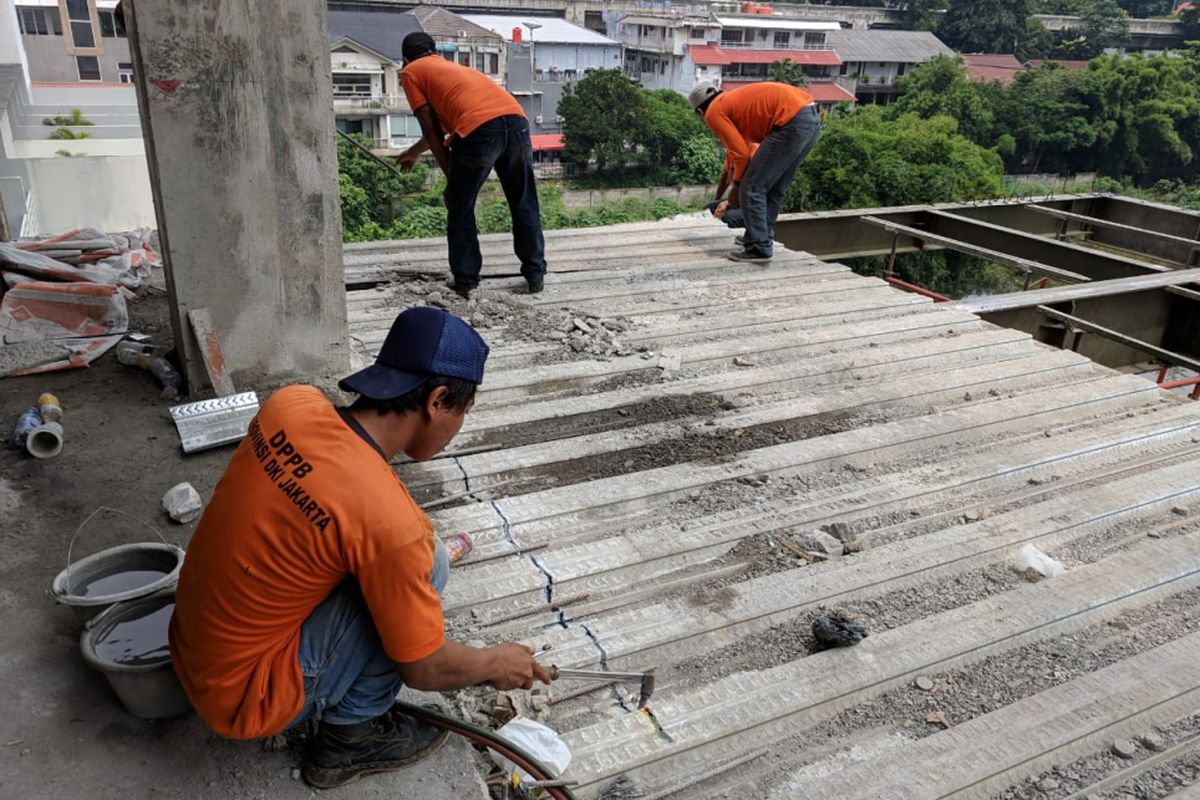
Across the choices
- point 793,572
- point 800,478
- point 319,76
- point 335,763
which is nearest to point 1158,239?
point 800,478

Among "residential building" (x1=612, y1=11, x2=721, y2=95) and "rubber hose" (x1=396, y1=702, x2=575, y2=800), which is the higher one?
"residential building" (x1=612, y1=11, x2=721, y2=95)

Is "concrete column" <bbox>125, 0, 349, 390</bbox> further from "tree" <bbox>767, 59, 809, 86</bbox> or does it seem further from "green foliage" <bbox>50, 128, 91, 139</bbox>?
"tree" <bbox>767, 59, 809, 86</bbox>

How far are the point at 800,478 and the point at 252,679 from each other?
2288mm

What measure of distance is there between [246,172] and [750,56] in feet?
147

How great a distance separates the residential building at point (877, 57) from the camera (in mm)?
47250

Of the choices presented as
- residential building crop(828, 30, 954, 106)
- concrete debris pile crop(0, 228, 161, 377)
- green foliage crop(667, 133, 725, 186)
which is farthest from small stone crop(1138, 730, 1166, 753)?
residential building crop(828, 30, 954, 106)

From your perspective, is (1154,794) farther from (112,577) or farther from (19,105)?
(19,105)

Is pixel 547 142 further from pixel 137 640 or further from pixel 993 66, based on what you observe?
→ pixel 137 640

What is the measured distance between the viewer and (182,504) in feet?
9.09

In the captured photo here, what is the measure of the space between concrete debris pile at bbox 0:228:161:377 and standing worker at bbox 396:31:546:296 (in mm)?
1732

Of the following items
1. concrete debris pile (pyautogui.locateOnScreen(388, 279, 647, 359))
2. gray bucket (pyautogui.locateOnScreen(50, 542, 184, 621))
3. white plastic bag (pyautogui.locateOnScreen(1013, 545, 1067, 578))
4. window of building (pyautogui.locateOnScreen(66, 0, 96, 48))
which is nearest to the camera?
gray bucket (pyautogui.locateOnScreen(50, 542, 184, 621))

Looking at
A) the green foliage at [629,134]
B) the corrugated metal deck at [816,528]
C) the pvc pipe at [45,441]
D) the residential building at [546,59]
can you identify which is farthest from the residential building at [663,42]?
the pvc pipe at [45,441]

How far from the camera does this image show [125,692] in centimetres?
189

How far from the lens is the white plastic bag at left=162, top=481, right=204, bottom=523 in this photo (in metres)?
2.76
